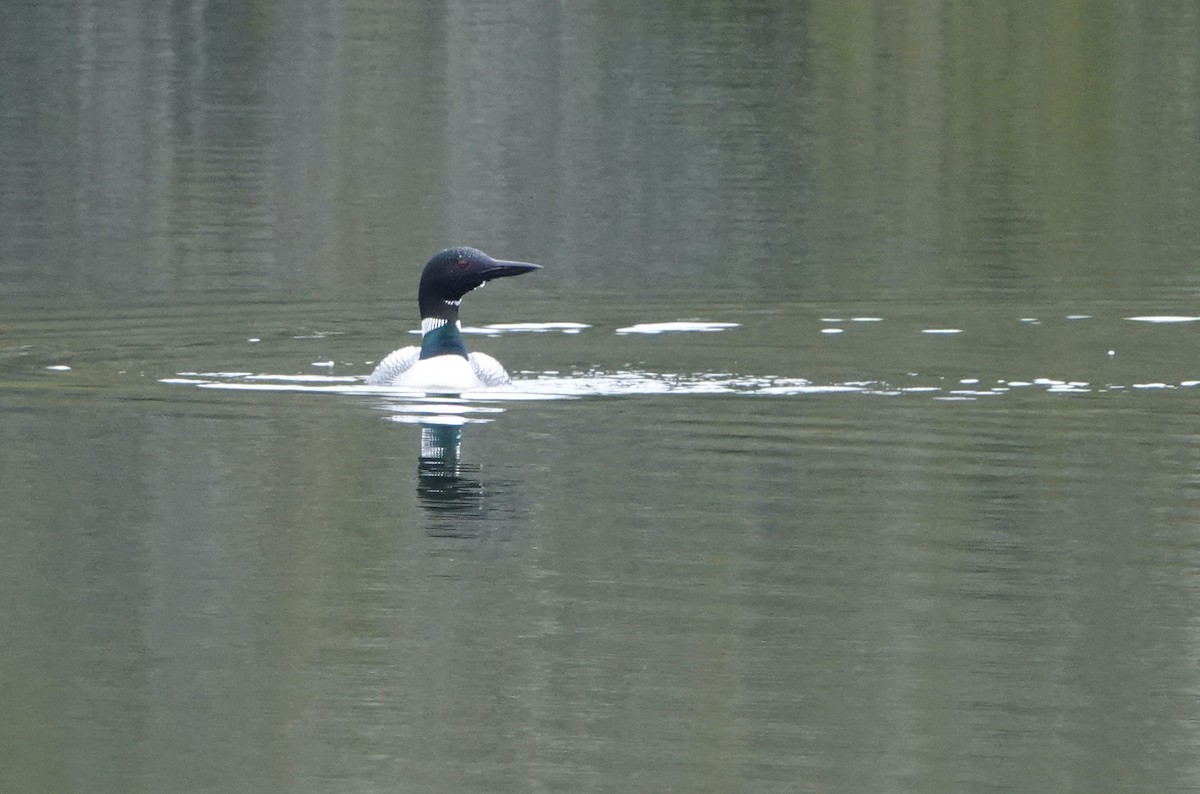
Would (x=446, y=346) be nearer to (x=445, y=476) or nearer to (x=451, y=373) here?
(x=451, y=373)

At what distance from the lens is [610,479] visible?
1247 cm

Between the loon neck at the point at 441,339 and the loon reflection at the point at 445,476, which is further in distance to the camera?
the loon neck at the point at 441,339

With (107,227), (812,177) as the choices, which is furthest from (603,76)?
(107,227)

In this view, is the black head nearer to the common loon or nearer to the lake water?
the common loon

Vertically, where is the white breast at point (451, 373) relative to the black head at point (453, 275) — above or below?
below

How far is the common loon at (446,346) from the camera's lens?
49.6 ft

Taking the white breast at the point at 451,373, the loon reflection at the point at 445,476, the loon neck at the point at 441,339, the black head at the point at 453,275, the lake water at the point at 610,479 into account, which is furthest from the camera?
the black head at the point at 453,275

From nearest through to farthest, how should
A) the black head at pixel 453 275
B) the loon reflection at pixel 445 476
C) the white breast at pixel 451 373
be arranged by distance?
1. the loon reflection at pixel 445 476
2. the white breast at pixel 451 373
3. the black head at pixel 453 275

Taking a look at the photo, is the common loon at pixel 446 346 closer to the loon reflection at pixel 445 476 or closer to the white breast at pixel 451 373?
the white breast at pixel 451 373

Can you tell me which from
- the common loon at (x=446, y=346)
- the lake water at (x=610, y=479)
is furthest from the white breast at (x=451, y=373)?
the lake water at (x=610, y=479)

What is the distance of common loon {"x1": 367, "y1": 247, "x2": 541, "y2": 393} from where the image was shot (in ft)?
49.6

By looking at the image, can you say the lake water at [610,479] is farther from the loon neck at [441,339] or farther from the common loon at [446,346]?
the loon neck at [441,339]

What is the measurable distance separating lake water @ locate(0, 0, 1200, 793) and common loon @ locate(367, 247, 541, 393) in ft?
0.83

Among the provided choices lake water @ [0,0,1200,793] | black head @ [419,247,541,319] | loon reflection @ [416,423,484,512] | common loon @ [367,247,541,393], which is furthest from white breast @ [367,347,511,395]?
loon reflection @ [416,423,484,512]
